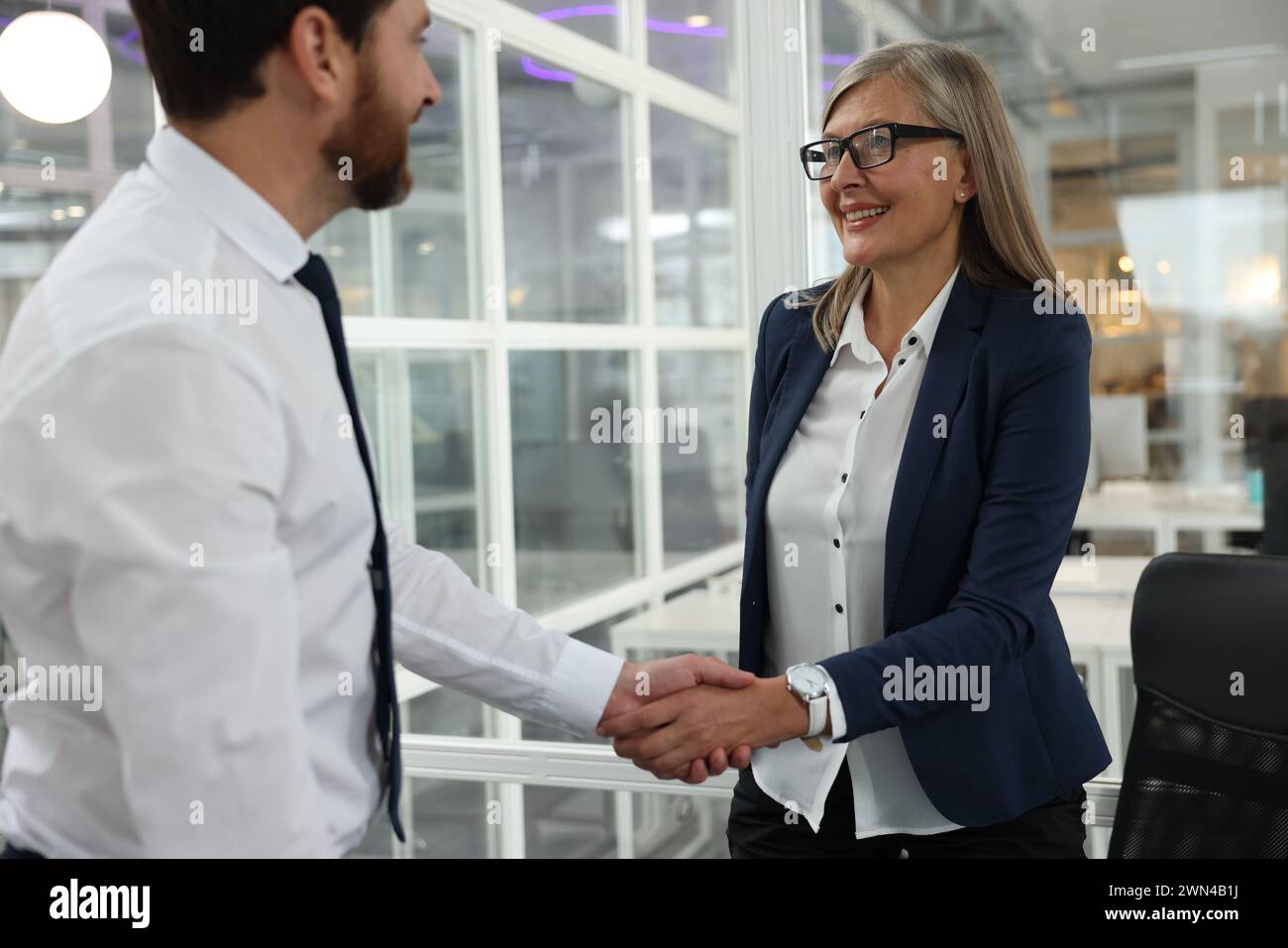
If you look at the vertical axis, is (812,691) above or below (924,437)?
below

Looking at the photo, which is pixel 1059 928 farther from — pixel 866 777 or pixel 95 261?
pixel 95 261

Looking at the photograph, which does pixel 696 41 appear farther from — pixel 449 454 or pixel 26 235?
pixel 26 235

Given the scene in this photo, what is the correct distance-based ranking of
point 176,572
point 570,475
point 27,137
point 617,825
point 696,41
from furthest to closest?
point 696,41 → point 570,475 → point 617,825 → point 27,137 → point 176,572

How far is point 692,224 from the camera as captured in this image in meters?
6.10

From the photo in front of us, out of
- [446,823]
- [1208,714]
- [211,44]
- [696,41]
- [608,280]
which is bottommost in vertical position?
[446,823]

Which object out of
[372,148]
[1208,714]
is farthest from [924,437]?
[372,148]

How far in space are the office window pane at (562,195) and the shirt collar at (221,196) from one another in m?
3.25

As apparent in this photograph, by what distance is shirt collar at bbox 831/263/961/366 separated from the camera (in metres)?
1.59

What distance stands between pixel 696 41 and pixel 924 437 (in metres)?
4.66

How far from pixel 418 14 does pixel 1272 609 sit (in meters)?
1.38

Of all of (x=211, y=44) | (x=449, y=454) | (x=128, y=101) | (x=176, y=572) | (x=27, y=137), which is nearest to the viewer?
(x=176, y=572)

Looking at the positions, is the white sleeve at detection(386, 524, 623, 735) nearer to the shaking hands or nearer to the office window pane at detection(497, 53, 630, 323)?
the shaking hands

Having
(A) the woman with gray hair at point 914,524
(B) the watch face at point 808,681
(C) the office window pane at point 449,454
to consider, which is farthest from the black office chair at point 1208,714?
(C) the office window pane at point 449,454

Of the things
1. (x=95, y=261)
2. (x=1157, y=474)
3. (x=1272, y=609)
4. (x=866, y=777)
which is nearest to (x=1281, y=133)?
(x=1157, y=474)
